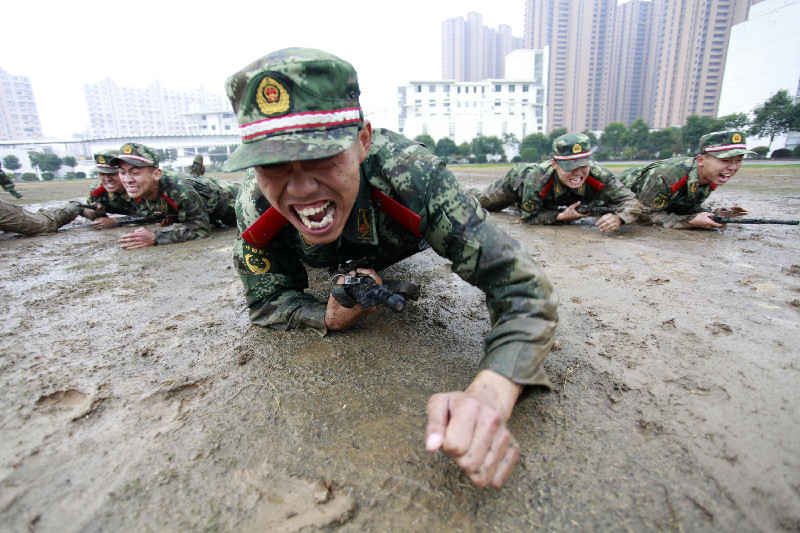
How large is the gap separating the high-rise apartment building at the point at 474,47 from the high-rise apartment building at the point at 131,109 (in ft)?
179

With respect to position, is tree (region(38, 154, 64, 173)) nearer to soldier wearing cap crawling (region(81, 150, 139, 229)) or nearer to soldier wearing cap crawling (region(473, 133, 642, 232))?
soldier wearing cap crawling (region(81, 150, 139, 229))

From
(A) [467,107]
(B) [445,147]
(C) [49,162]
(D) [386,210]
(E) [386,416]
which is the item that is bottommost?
(E) [386,416]

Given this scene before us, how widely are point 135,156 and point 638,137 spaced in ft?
113

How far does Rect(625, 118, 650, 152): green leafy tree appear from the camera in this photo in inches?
A: 1182

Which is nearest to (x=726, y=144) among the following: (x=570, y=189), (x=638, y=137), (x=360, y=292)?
(x=570, y=189)

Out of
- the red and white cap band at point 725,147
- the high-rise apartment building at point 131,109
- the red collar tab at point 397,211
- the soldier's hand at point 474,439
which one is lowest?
the soldier's hand at point 474,439

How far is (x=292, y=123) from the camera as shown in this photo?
1259 millimetres

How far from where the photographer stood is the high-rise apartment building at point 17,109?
227 ft

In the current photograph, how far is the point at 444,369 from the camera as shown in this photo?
161cm

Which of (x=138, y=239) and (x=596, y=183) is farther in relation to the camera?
(x=596, y=183)

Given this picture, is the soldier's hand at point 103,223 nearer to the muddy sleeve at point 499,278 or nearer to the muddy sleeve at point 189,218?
the muddy sleeve at point 189,218

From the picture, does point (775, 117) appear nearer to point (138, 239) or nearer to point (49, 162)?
point (138, 239)

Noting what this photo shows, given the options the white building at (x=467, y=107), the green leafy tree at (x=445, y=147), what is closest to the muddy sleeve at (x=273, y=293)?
the green leafy tree at (x=445, y=147)

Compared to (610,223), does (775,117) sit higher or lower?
higher
